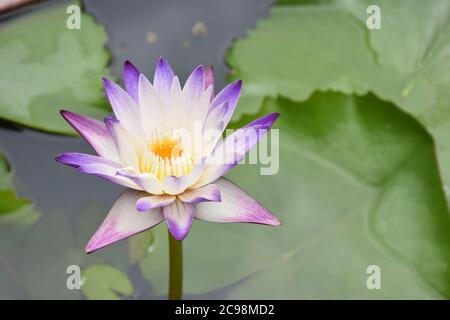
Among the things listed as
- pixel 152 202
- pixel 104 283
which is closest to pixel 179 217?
pixel 152 202

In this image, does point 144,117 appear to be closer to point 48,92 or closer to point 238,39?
point 48,92

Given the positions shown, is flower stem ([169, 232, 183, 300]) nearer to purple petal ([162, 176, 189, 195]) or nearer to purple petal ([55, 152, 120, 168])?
purple petal ([162, 176, 189, 195])

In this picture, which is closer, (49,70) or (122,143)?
(122,143)

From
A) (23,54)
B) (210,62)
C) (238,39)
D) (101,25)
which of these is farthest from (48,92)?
(238,39)

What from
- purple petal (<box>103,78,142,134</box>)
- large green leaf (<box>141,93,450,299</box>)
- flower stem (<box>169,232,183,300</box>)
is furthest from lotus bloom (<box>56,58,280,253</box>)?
large green leaf (<box>141,93,450,299</box>)

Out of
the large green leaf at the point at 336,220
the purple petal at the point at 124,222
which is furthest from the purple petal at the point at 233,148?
the large green leaf at the point at 336,220

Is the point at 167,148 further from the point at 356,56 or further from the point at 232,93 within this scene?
the point at 356,56

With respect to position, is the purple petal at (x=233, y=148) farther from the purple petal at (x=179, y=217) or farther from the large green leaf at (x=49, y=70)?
the large green leaf at (x=49, y=70)
